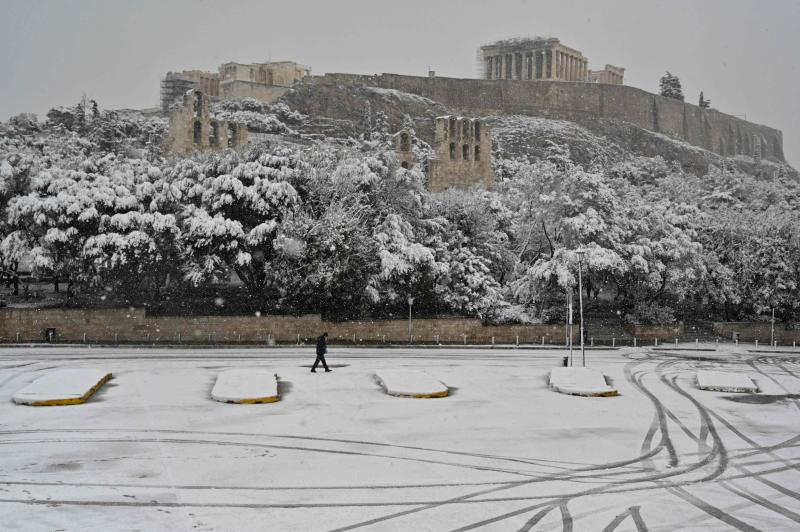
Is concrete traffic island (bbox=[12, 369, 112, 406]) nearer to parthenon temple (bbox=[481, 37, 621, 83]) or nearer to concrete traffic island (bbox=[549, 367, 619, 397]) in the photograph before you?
concrete traffic island (bbox=[549, 367, 619, 397])

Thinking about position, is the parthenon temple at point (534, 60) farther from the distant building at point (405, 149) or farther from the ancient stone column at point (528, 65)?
the distant building at point (405, 149)

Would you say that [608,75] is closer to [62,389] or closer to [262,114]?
[262,114]

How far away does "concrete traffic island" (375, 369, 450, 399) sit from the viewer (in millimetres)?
24394

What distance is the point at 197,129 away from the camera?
82.4 meters

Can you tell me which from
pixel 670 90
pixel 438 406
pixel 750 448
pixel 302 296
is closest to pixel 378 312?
pixel 302 296

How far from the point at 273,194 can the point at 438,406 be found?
23.0 m

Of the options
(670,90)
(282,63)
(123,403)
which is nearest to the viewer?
(123,403)

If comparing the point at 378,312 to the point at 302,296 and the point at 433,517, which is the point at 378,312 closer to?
the point at 302,296

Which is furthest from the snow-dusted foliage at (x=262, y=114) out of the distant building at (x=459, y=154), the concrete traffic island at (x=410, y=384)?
the concrete traffic island at (x=410, y=384)

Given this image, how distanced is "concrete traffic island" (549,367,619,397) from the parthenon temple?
5747 inches

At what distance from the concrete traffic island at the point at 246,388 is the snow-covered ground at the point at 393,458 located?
43cm

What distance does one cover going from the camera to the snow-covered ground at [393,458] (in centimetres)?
1328

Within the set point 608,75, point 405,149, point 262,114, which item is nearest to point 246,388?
point 405,149

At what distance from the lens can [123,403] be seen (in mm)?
22203
